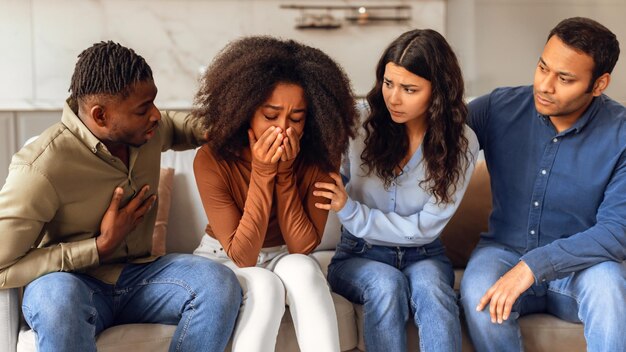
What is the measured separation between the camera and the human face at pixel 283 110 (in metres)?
1.88

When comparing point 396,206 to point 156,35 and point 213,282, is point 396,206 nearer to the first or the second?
point 213,282

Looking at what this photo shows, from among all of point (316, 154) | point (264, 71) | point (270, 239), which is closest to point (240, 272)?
point (270, 239)

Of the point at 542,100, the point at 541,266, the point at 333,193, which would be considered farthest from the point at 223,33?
the point at 541,266

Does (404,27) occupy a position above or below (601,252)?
above

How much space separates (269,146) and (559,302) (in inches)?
31.8

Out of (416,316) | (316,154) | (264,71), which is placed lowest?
(416,316)

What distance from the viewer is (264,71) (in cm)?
188

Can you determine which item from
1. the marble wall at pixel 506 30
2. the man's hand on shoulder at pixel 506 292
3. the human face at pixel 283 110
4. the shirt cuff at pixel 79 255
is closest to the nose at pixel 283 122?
the human face at pixel 283 110

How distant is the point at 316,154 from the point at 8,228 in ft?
2.43

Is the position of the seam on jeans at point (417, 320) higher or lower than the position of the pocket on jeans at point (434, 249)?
lower

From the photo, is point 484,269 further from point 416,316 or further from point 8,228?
point 8,228

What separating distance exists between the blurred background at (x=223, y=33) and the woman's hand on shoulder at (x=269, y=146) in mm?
1689

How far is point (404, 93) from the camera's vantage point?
76.6 inches

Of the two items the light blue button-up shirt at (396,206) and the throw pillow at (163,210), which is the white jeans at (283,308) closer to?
the light blue button-up shirt at (396,206)
